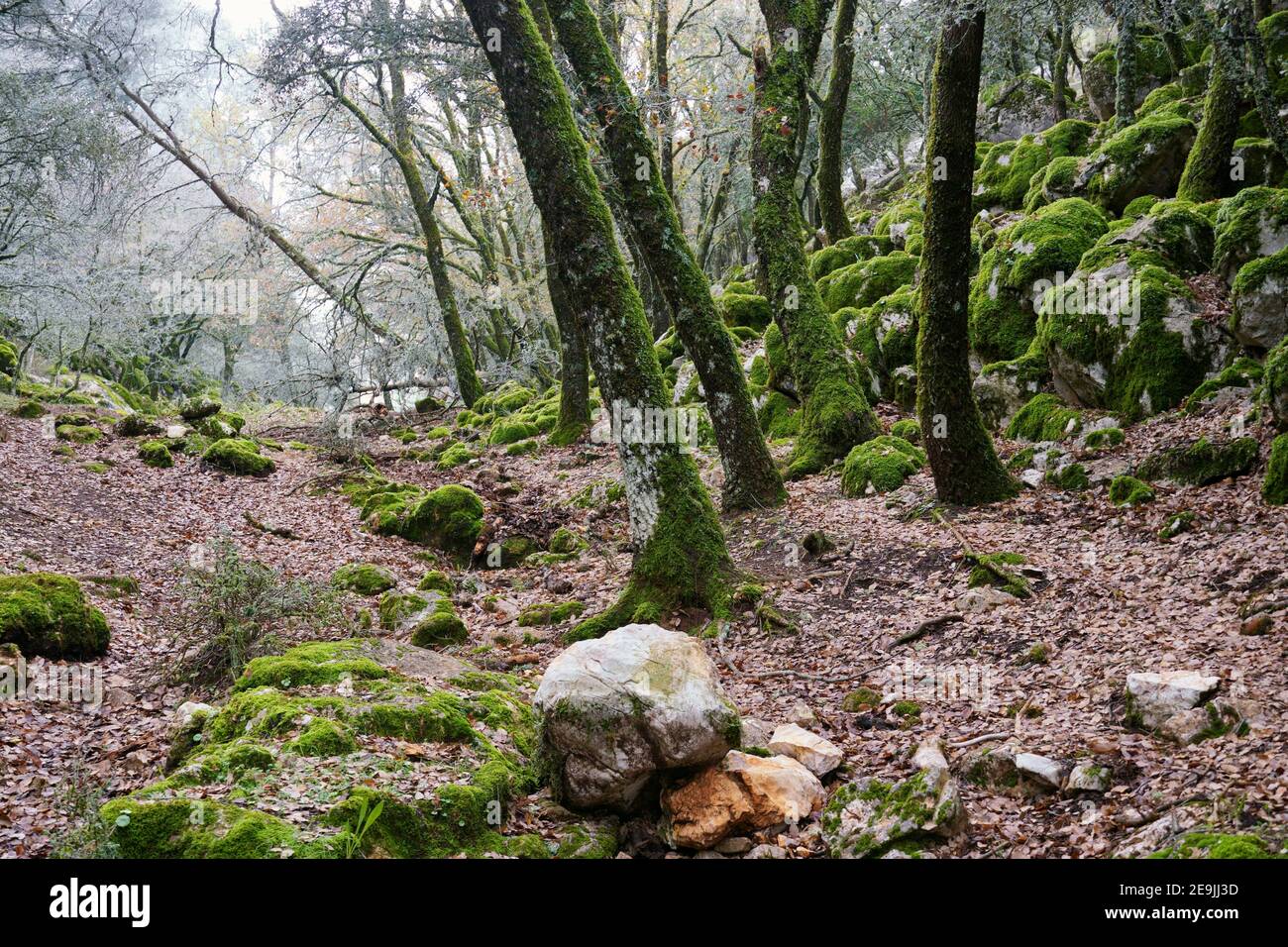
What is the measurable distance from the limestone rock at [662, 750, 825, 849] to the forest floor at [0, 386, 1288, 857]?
23 cm

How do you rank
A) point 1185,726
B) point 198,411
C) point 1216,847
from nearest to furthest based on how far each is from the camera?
1. point 1216,847
2. point 1185,726
3. point 198,411

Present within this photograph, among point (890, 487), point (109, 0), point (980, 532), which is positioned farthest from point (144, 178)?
point (980, 532)

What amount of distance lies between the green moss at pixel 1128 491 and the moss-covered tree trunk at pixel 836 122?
904cm

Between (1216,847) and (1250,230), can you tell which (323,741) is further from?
(1250,230)

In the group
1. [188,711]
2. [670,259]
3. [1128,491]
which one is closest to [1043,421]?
[1128,491]

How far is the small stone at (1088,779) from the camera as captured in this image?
3.75 m

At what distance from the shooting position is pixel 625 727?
4.16m

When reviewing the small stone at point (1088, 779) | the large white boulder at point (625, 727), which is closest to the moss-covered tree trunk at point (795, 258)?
the large white boulder at point (625, 727)

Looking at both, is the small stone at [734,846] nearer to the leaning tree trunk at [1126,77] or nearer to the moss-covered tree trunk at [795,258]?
the moss-covered tree trunk at [795,258]

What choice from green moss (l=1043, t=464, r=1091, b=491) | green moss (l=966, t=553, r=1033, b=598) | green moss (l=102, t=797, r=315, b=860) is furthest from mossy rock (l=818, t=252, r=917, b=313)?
green moss (l=102, t=797, r=315, b=860)

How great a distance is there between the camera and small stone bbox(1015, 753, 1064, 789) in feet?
12.8

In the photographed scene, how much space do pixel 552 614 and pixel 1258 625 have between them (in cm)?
534

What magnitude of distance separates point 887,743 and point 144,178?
62.2 feet

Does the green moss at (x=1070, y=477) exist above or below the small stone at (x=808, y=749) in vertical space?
above
